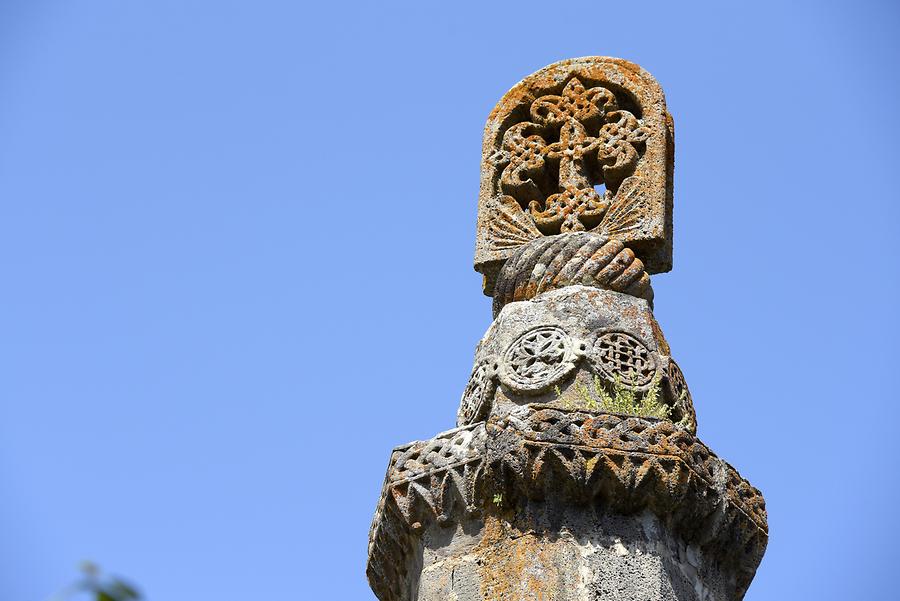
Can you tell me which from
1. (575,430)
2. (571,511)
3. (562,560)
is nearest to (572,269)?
(575,430)

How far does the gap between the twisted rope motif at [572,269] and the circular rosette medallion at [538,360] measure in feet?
1.24

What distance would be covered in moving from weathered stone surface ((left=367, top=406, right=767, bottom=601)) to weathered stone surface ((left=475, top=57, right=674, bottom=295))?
57.9 inches

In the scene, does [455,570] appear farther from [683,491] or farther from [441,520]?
[683,491]

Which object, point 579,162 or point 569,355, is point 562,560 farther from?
point 579,162

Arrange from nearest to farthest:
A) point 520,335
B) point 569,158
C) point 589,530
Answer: point 589,530, point 520,335, point 569,158

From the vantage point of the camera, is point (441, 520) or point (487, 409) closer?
point (441, 520)

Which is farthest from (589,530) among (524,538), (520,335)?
(520,335)

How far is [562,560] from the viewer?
5250 millimetres

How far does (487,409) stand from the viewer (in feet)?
19.9

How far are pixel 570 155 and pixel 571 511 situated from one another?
91.0 inches

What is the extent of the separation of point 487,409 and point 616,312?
0.74m

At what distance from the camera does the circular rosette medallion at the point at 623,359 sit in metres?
5.96

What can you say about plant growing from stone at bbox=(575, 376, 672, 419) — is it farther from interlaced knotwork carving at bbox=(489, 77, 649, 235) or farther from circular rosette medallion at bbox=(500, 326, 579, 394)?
interlaced knotwork carving at bbox=(489, 77, 649, 235)

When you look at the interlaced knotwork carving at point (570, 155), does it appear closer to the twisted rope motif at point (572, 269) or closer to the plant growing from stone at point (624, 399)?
the twisted rope motif at point (572, 269)
